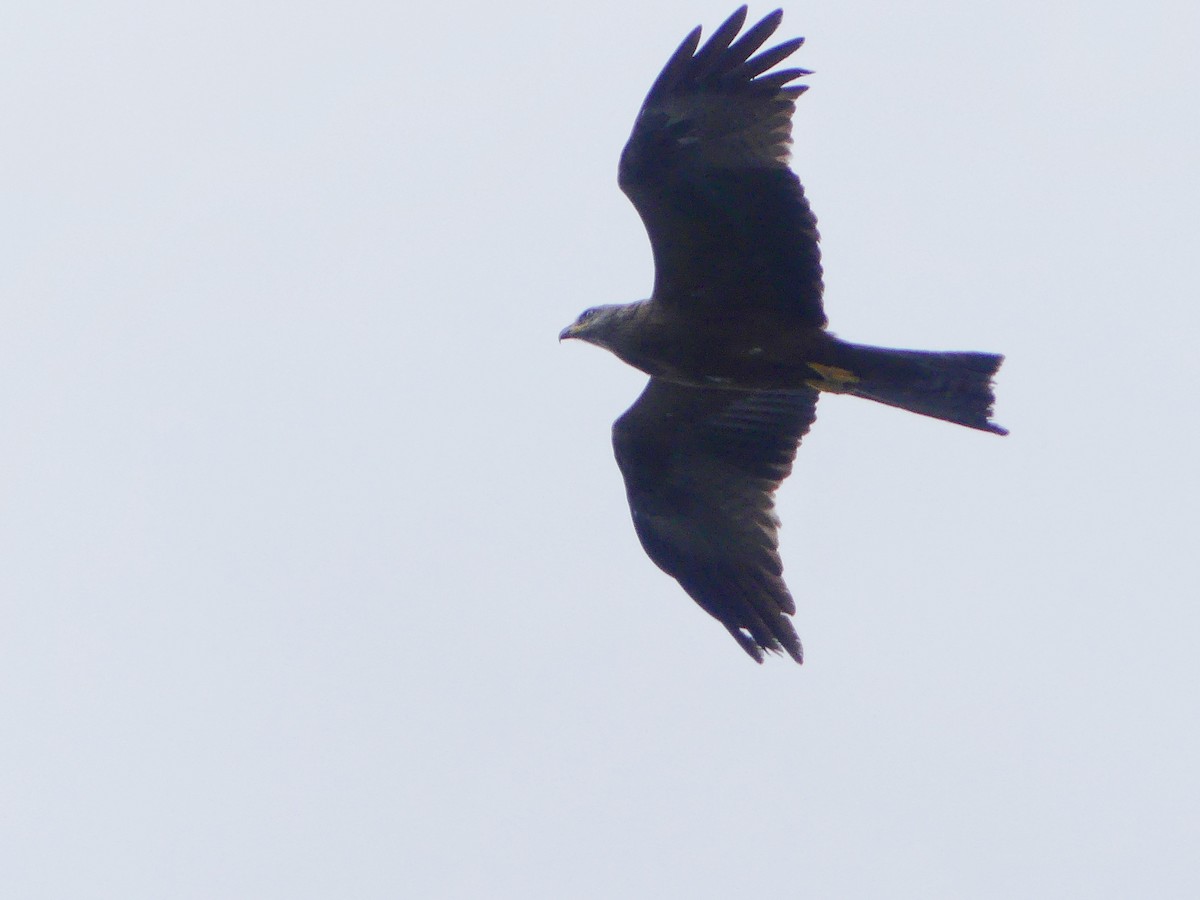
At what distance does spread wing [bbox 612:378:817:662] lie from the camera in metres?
11.1

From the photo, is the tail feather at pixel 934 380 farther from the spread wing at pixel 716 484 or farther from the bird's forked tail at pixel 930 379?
the spread wing at pixel 716 484

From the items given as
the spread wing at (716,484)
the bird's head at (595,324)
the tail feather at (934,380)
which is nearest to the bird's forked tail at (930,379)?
the tail feather at (934,380)

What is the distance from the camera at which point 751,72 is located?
9.80 meters

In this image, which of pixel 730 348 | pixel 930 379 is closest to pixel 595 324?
pixel 730 348

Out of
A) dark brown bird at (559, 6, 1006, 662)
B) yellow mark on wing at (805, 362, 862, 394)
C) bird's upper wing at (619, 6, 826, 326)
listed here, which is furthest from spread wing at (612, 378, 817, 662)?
bird's upper wing at (619, 6, 826, 326)

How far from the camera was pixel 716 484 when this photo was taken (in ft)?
37.1

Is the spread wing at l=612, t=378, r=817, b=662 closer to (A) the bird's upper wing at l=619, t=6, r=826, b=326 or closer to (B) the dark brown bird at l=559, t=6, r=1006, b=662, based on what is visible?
(B) the dark brown bird at l=559, t=6, r=1006, b=662

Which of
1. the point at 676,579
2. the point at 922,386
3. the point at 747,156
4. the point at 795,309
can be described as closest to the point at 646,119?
the point at 747,156

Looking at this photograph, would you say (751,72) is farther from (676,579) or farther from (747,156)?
(676,579)

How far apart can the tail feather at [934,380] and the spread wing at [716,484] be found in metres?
0.86

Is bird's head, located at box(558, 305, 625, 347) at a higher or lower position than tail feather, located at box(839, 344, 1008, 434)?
higher

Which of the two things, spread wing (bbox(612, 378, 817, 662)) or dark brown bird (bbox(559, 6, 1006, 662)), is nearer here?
dark brown bird (bbox(559, 6, 1006, 662))

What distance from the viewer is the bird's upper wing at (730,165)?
978 cm

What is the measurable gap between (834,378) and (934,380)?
531 millimetres
